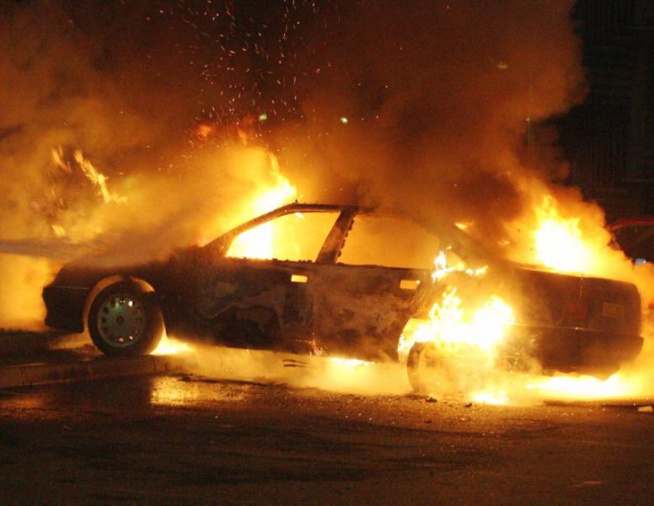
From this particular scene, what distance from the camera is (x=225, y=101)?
539 inches

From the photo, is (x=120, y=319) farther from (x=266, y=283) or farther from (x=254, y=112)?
(x=254, y=112)

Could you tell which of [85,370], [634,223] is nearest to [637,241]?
[634,223]

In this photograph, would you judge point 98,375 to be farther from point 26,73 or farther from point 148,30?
point 148,30

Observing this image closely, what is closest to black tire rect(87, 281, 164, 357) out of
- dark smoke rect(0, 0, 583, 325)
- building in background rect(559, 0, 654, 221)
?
dark smoke rect(0, 0, 583, 325)

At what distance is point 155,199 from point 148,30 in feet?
7.18

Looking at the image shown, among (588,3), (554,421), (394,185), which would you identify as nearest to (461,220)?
(394,185)

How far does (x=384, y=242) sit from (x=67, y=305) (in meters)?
2.86

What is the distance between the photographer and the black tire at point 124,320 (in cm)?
955

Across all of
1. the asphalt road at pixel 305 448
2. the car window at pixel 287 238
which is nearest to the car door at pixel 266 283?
the car window at pixel 287 238

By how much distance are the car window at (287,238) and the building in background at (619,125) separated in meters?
9.42

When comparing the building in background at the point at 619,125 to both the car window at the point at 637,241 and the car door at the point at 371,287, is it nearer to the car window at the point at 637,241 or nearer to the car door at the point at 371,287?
the car window at the point at 637,241

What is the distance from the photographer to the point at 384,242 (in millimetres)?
9047

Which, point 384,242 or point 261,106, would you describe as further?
point 261,106

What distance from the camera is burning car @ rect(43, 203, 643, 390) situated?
8.28 metres
